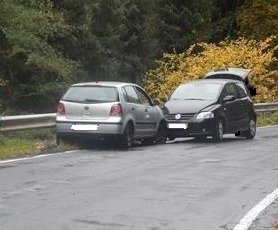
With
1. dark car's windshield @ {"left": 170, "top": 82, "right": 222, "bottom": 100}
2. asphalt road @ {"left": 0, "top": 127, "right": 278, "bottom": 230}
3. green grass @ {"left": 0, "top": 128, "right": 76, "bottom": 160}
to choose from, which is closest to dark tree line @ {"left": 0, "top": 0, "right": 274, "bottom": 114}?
green grass @ {"left": 0, "top": 128, "right": 76, "bottom": 160}

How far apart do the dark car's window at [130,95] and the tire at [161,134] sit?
53.8 inches

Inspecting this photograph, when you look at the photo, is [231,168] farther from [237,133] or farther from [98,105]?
[237,133]

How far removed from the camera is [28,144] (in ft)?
57.7

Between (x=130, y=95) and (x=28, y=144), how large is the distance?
2.75 meters

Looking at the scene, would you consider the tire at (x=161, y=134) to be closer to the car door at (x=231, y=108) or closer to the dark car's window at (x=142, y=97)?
the dark car's window at (x=142, y=97)

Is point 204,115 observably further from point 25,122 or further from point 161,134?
point 25,122

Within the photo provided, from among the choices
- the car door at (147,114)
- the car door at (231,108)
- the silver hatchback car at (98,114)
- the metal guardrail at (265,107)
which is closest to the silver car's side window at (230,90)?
the car door at (231,108)

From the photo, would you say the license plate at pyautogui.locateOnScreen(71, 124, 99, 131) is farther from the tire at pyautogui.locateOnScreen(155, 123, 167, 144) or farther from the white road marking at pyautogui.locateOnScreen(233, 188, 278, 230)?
the white road marking at pyautogui.locateOnScreen(233, 188, 278, 230)

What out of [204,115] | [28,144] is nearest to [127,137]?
[28,144]

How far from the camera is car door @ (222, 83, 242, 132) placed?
21.4 meters

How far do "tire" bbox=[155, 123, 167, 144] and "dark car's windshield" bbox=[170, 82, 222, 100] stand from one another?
1635mm

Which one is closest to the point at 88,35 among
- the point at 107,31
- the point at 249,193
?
the point at 107,31

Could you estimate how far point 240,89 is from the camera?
22969mm

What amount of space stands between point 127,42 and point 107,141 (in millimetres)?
27580
